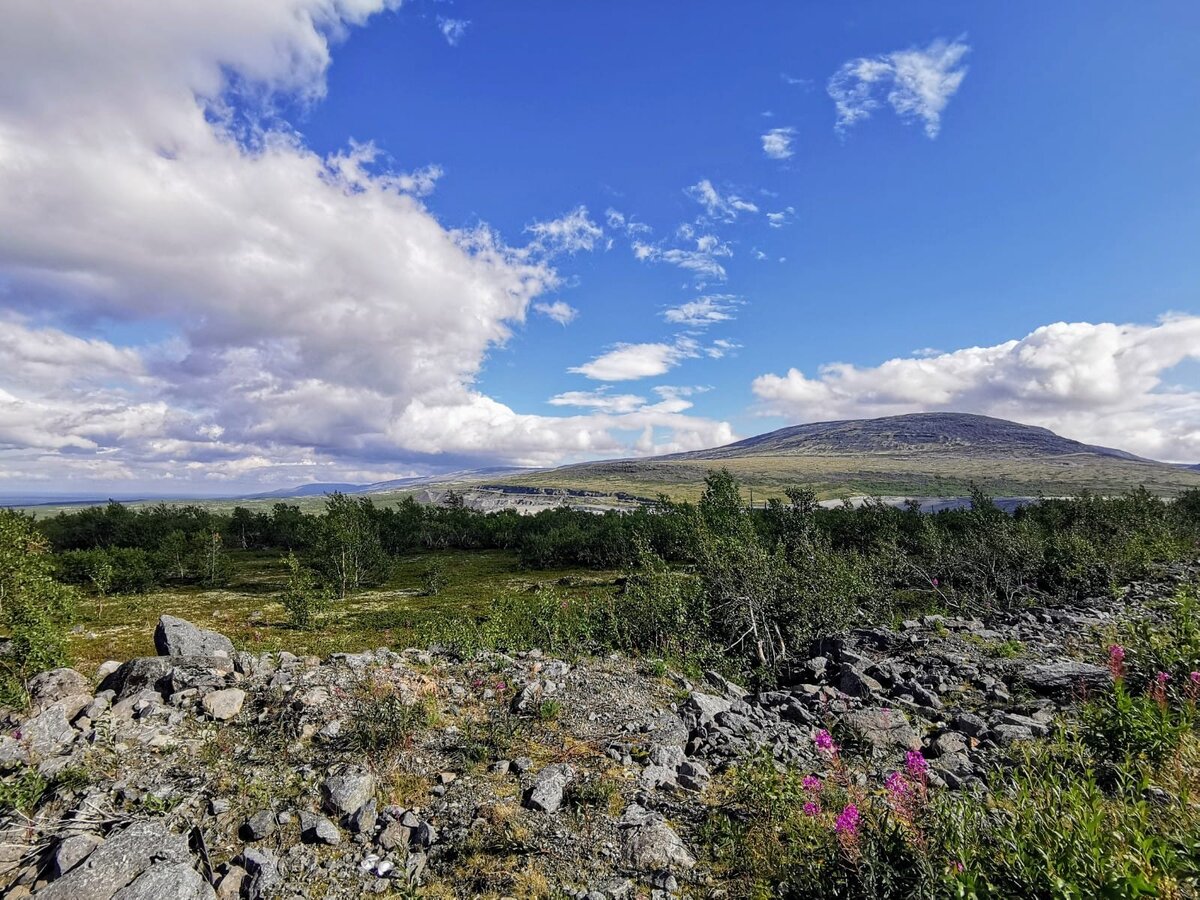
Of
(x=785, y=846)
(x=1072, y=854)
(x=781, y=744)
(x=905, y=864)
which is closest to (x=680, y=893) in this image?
Result: (x=785, y=846)

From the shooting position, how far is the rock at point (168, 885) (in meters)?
6.98

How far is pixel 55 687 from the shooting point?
1305 cm

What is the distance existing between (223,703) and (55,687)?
4.65 meters

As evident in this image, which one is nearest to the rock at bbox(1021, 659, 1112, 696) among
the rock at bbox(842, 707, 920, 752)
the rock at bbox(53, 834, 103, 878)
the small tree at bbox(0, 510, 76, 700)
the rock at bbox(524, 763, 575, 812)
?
the rock at bbox(842, 707, 920, 752)

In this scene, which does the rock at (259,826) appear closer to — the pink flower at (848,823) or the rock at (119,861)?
the rock at (119,861)

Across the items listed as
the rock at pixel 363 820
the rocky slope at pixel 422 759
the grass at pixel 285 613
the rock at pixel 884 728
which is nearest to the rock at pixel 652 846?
the rocky slope at pixel 422 759

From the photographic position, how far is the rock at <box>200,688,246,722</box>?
40.4 feet

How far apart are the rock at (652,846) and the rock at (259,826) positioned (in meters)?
6.01

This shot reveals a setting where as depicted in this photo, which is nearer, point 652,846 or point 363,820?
point 652,846

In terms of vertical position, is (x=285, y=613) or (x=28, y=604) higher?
(x=28, y=604)

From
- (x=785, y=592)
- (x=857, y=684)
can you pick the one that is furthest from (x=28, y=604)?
(x=785, y=592)

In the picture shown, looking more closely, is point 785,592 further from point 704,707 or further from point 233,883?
point 233,883

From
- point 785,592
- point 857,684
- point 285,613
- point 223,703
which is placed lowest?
point 285,613

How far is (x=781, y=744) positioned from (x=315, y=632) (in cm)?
3888
